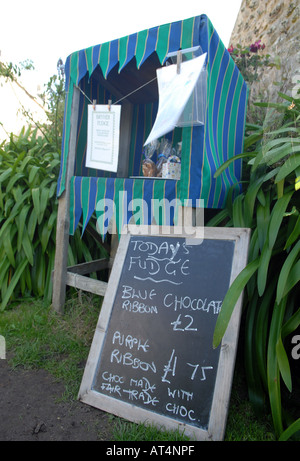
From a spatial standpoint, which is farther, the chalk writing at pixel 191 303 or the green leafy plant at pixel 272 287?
the chalk writing at pixel 191 303

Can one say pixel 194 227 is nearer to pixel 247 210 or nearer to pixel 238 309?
pixel 247 210

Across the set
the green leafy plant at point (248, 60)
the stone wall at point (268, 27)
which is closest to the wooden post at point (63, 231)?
the stone wall at point (268, 27)

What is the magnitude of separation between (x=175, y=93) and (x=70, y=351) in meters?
1.66

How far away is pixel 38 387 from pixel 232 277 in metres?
1.17

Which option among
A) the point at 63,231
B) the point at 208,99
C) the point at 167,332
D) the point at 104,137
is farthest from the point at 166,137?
the point at 167,332

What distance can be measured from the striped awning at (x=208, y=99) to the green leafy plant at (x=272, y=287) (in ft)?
0.94

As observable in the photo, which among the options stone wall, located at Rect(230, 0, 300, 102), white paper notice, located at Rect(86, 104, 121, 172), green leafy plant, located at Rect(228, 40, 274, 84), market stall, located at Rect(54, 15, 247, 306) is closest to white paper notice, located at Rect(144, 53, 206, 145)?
market stall, located at Rect(54, 15, 247, 306)

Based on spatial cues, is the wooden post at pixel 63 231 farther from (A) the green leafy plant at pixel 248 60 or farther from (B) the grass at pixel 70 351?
(A) the green leafy plant at pixel 248 60

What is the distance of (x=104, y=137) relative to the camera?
2.11m

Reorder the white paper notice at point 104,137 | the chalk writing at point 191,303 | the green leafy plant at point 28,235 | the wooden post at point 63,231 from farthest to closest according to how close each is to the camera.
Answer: the green leafy plant at point 28,235
the wooden post at point 63,231
the white paper notice at point 104,137
the chalk writing at point 191,303

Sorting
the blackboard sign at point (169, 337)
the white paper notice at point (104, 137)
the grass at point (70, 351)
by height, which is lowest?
the grass at point (70, 351)

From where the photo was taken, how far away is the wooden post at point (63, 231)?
230cm
